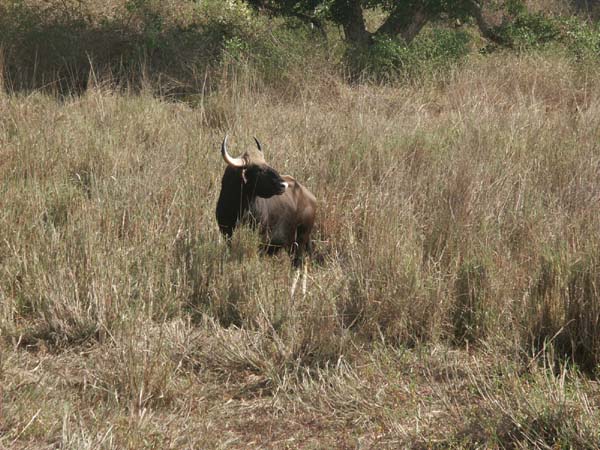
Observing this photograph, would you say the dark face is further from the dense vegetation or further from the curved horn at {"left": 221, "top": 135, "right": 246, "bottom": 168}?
the dense vegetation

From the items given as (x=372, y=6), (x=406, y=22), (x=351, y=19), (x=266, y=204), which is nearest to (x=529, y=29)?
(x=406, y=22)

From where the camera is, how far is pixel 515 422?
3588 mm

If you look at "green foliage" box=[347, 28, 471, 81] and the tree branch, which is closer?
Answer: "green foliage" box=[347, 28, 471, 81]

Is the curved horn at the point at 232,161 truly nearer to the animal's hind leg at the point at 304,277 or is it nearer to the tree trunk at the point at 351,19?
the animal's hind leg at the point at 304,277

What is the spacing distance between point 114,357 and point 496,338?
2.07 m

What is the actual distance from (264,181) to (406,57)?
18.9ft

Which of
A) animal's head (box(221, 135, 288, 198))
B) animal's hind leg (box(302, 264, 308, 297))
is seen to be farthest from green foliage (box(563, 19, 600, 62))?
animal's hind leg (box(302, 264, 308, 297))

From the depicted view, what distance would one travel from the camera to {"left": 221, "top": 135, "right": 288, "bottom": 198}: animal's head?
6.20 metres

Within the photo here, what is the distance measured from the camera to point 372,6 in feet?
42.1

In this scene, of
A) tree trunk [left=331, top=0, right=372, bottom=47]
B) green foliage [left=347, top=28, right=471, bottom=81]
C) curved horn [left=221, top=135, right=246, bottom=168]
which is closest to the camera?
curved horn [left=221, top=135, right=246, bottom=168]

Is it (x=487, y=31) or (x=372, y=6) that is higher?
(x=372, y=6)

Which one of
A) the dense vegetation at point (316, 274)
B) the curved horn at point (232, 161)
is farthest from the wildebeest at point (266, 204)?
the dense vegetation at point (316, 274)

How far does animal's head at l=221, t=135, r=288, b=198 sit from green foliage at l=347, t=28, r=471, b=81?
4.79 m

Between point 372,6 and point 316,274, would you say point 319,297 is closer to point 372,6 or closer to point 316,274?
point 316,274
